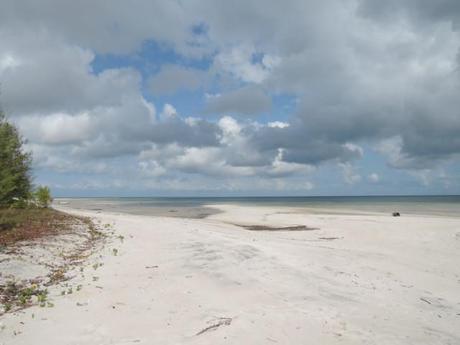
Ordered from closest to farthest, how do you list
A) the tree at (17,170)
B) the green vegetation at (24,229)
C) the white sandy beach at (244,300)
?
the white sandy beach at (244,300)
the green vegetation at (24,229)
the tree at (17,170)

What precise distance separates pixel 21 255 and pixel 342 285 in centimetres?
1046

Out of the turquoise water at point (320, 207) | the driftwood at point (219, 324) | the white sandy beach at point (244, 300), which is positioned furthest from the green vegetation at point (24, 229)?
the turquoise water at point (320, 207)

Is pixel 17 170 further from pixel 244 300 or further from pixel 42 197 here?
pixel 244 300

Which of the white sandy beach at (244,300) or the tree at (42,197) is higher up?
the tree at (42,197)

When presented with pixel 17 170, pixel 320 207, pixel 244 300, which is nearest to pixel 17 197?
pixel 17 170

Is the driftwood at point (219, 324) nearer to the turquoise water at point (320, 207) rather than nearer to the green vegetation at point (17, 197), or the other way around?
the green vegetation at point (17, 197)

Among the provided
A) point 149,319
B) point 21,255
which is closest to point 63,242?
point 21,255

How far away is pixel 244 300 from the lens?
907 centimetres

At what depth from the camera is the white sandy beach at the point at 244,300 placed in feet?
23.4

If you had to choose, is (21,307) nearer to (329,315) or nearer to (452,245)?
(329,315)

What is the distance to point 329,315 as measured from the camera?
8.27 m

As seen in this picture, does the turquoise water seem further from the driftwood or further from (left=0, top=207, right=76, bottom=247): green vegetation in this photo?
the driftwood

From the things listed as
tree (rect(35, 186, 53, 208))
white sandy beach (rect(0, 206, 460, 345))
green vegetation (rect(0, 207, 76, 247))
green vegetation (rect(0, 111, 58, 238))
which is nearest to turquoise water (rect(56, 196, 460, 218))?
tree (rect(35, 186, 53, 208))

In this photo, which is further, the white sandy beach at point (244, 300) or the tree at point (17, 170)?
the tree at point (17, 170)
